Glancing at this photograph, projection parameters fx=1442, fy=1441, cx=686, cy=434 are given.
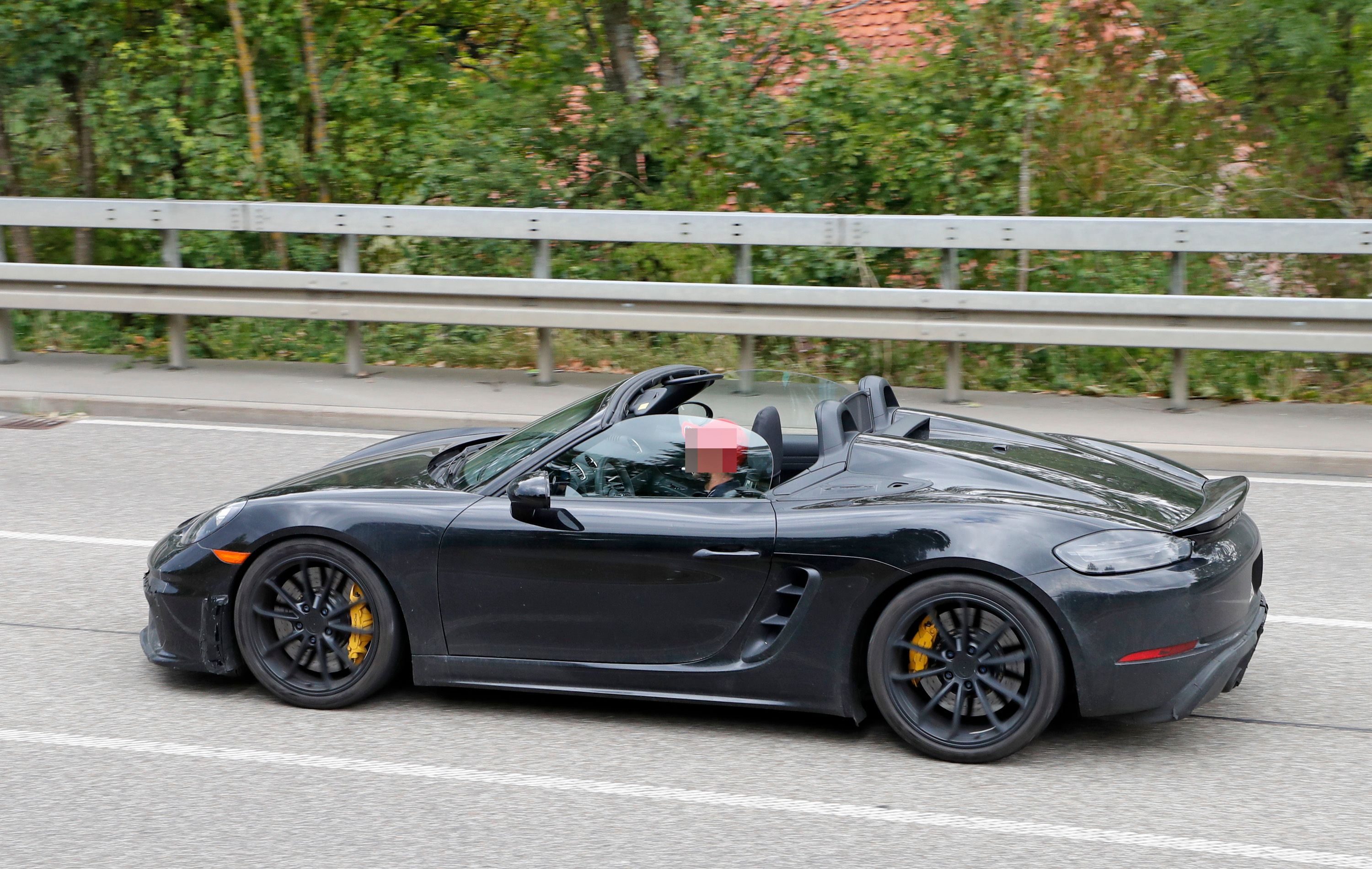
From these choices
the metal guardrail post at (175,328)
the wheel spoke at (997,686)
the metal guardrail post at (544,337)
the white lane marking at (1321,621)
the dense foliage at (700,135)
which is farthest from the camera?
the dense foliage at (700,135)

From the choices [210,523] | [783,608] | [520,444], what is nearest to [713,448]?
[783,608]

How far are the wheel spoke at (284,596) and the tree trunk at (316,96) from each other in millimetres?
9223

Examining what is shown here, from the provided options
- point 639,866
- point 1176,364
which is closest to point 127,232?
point 1176,364

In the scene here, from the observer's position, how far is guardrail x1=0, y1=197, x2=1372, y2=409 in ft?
31.0

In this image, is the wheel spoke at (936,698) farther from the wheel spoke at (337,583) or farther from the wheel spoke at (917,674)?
the wheel spoke at (337,583)

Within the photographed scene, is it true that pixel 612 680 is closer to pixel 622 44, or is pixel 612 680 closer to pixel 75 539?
pixel 75 539

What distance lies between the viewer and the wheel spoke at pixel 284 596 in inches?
194

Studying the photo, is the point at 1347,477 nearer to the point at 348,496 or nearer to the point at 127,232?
the point at 348,496

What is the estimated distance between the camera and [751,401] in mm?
5137

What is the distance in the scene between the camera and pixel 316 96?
44.5 feet

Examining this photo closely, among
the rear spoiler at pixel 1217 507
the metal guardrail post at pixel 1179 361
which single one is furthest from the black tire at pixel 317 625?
the metal guardrail post at pixel 1179 361

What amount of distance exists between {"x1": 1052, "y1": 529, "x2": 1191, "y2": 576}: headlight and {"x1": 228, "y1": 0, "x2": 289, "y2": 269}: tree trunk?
10659 millimetres

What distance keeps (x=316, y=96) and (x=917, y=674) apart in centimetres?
1079

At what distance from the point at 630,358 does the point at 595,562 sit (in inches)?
266
